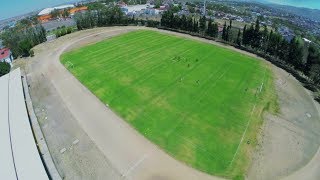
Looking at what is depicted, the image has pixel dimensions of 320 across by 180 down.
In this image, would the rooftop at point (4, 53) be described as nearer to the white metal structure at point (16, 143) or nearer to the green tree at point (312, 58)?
the white metal structure at point (16, 143)

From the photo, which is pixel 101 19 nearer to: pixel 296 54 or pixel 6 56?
pixel 6 56

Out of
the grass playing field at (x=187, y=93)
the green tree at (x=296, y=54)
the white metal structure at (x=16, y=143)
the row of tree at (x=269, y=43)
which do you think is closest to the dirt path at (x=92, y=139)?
the grass playing field at (x=187, y=93)

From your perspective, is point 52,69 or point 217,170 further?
point 52,69

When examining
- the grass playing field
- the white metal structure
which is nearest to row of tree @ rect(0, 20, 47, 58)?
the grass playing field

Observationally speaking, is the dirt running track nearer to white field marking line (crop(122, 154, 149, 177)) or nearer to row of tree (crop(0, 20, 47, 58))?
white field marking line (crop(122, 154, 149, 177))

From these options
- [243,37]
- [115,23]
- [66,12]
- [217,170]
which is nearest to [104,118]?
[217,170]

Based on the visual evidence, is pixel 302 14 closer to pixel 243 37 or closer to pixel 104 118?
pixel 243 37
